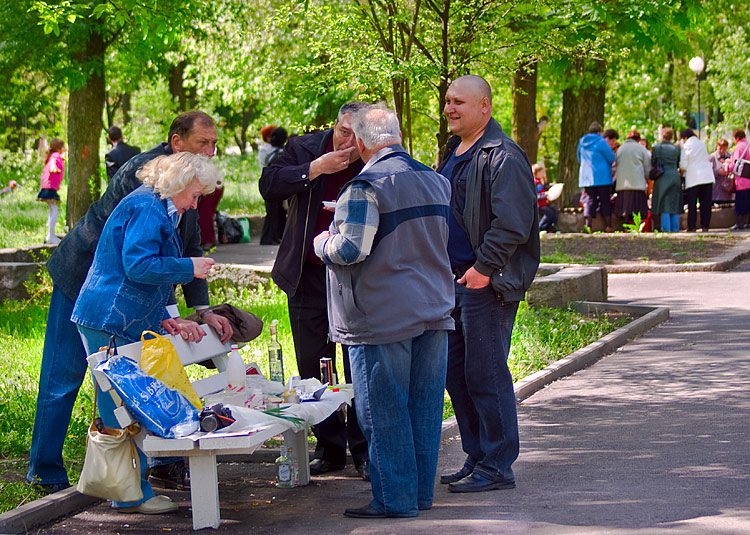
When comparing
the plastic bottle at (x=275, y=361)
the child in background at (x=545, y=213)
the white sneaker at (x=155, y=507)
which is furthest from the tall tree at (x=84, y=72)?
the white sneaker at (x=155, y=507)

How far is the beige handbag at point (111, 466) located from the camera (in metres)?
5.28

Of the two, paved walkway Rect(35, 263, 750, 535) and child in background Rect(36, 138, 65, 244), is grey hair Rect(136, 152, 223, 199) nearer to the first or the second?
paved walkway Rect(35, 263, 750, 535)

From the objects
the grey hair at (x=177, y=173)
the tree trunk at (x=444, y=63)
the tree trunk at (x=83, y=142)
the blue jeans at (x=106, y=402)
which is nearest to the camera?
the grey hair at (x=177, y=173)

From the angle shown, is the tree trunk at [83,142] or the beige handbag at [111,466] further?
the tree trunk at [83,142]

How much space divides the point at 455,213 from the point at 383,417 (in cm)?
127

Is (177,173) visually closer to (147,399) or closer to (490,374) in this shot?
→ (147,399)

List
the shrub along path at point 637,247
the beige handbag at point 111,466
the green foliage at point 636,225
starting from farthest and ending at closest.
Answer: the green foliage at point 636,225, the shrub along path at point 637,247, the beige handbag at point 111,466

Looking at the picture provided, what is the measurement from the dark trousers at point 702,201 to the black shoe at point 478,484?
1599 cm

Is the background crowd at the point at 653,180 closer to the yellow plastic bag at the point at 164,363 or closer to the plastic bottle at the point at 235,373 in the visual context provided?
the plastic bottle at the point at 235,373

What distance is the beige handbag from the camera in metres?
5.28

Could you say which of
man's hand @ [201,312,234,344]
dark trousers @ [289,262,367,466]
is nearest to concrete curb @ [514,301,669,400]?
dark trousers @ [289,262,367,466]

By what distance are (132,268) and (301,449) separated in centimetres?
151

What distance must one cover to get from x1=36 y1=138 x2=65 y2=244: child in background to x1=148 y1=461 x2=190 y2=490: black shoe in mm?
12044

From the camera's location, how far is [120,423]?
5.19 m
